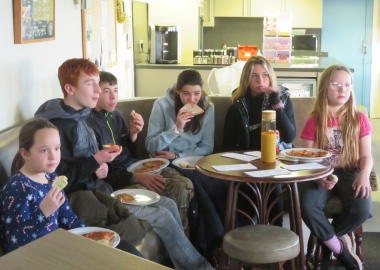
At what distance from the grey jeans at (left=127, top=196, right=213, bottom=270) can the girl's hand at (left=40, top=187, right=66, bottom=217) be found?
0.76 meters

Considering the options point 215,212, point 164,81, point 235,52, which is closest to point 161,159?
point 215,212

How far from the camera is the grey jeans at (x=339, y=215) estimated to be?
2705 mm

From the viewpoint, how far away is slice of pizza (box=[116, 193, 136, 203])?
2.54 metres

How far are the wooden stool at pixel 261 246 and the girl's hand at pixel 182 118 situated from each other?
902 mm

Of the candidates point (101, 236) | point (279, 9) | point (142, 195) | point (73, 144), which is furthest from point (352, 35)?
point (101, 236)

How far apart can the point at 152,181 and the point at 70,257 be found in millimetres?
1838

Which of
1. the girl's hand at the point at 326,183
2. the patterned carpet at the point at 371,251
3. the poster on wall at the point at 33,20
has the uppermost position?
the poster on wall at the point at 33,20

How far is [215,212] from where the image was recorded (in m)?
2.92

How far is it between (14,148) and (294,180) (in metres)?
1.19

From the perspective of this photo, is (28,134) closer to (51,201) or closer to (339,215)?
(51,201)

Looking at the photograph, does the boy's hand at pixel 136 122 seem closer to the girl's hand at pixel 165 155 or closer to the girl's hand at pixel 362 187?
the girl's hand at pixel 165 155

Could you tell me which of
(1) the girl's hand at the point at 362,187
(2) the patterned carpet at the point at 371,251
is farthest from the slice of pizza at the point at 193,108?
(2) the patterned carpet at the point at 371,251

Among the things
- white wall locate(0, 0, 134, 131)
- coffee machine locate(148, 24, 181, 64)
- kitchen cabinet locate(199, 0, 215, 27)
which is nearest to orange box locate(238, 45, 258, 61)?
coffee machine locate(148, 24, 181, 64)

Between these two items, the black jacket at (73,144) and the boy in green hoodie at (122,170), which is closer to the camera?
the black jacket at (73,144)
